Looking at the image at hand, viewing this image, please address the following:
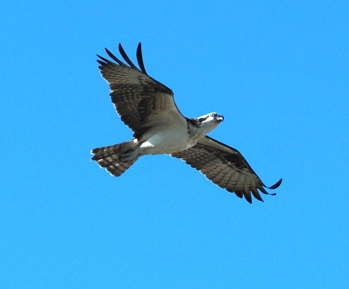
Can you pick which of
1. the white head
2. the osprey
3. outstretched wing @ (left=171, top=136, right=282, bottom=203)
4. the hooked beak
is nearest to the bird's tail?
the osprey

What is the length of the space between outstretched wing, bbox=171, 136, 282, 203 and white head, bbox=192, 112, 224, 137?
1.96m

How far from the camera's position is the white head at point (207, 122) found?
13828 mm

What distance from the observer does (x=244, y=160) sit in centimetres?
1605

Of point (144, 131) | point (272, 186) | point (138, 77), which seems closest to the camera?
point (138, 77)

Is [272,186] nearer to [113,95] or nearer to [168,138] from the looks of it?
[168,138]

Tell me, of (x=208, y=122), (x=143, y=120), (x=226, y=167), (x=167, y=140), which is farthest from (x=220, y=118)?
(x=226, y=167)

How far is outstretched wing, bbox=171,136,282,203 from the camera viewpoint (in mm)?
15906

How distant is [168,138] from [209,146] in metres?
2.25

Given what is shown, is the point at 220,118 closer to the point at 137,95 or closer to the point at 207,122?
the point at 207,122

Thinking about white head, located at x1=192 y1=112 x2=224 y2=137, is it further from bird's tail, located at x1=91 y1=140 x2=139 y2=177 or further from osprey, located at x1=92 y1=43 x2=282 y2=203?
bird's tail, located at x1=91 y1=140 x2=139 y2=177

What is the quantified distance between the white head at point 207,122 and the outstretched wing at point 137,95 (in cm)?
32

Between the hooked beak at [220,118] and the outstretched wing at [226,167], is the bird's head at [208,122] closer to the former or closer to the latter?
the hooked beak at [220,118]

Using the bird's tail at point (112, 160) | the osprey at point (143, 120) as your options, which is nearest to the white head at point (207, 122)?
the osprey at point (143, 120)

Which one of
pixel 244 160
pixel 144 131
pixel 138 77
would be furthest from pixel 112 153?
pixel 244 160
